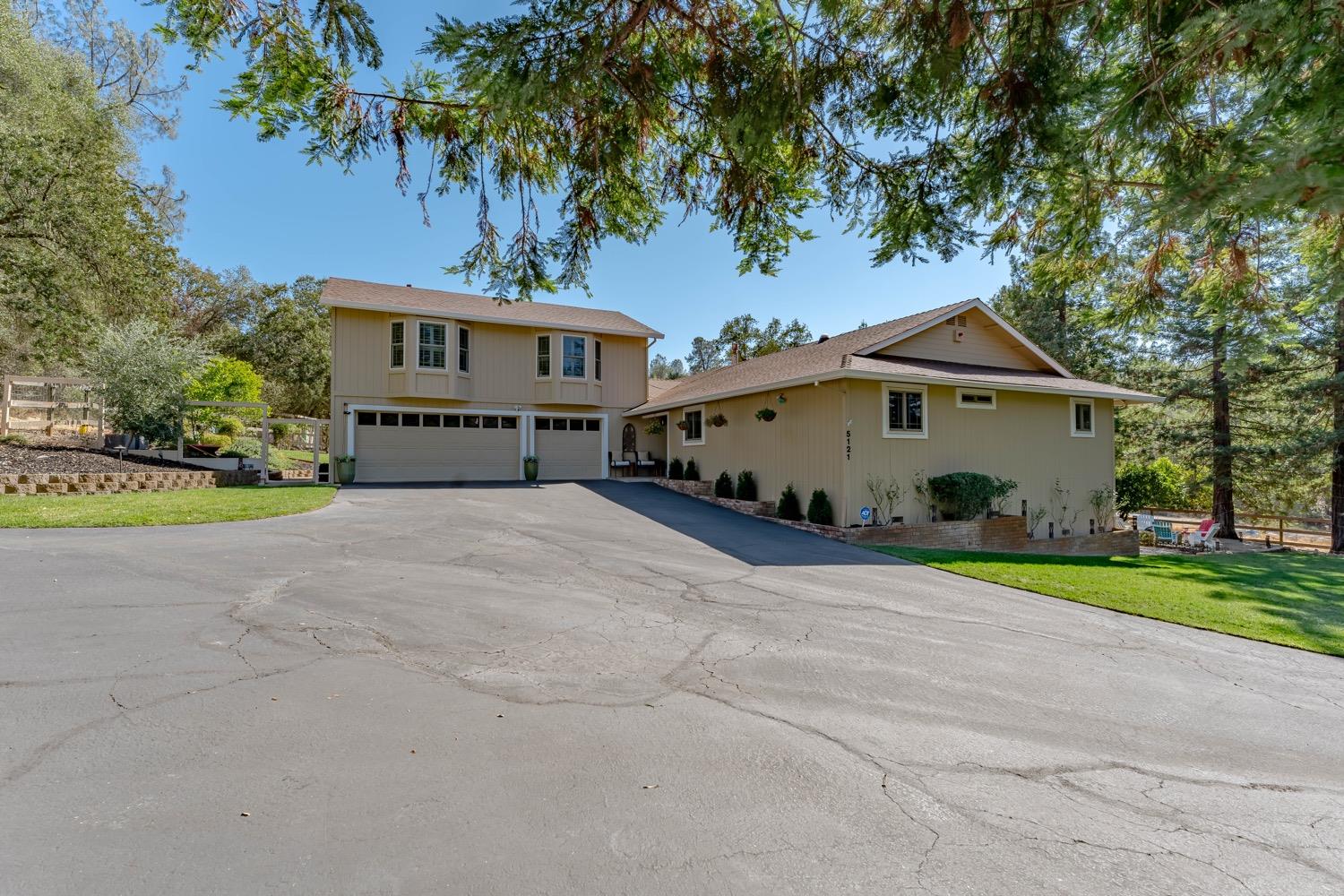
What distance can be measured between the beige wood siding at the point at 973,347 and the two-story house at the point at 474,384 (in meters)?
9.27

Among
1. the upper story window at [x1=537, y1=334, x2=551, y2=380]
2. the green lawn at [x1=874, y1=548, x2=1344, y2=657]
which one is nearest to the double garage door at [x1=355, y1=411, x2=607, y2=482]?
the upper story window at [x1=537, y1=334, x2=551, y2=380]

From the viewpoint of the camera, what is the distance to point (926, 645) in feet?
16.1

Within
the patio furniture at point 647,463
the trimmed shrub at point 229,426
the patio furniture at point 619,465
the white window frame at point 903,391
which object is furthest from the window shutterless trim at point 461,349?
the white window frame at point 903,391

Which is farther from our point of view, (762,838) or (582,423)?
(582,423)

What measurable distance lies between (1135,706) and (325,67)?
753 cm

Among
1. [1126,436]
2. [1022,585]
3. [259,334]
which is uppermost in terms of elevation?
[259,334]

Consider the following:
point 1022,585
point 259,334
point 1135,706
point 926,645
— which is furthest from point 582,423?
point 259,334

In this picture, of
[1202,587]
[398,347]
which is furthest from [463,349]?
[1202,587]

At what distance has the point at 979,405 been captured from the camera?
13.3 metres

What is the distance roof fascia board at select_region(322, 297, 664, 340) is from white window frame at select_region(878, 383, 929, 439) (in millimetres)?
10286

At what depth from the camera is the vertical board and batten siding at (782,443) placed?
1226 centimetres

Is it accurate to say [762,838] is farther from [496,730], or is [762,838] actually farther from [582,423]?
[582,423]

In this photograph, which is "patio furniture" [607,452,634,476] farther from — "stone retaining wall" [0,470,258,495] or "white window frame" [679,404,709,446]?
"stone retaining wall" [0,470,258,495]

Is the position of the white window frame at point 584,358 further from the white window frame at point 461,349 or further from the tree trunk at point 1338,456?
the tree trunk at point 1338,456
